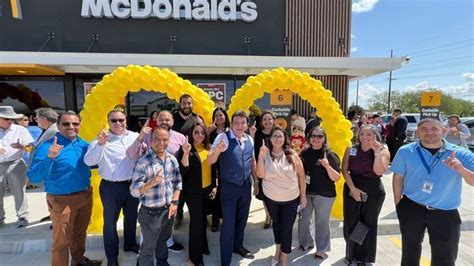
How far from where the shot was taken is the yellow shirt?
3.22 meters

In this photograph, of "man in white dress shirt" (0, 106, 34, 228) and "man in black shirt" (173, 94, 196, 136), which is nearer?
"man in black shirt" (173, 94, 196, 136)

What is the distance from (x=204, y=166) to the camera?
324 cm

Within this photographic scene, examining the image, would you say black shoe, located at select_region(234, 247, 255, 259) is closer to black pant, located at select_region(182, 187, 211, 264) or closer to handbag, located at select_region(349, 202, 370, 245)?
black pant, located at select_region(182, 187, 211, 264)

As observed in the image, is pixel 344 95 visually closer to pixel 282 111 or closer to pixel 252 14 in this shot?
pixel 252 14

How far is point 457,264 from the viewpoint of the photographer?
11.1 feet

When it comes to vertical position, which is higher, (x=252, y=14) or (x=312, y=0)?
(x=312, y=0)

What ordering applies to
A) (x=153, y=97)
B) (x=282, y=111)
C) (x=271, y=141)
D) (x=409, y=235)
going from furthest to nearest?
(x=153, y=97)
(x=282, y=111)
(x=271, y=141)
(x=409, y=235)

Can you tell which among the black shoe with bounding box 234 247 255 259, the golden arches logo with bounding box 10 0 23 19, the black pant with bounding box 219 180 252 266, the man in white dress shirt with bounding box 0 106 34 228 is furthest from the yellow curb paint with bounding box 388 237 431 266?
the golden arches logo with bounding box 10 0 23 19

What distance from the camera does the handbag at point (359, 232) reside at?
3100 mm

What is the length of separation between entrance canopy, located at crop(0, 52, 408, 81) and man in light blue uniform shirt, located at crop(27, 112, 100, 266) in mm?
5473

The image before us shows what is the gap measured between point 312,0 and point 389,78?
120 ft

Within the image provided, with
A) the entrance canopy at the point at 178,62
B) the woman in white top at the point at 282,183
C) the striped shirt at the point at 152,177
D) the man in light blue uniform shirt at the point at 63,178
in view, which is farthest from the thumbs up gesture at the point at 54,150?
the entrance canopy at the point at 178,62

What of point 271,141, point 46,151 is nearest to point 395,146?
point 271,141

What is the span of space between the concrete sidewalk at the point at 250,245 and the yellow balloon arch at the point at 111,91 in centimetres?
66
